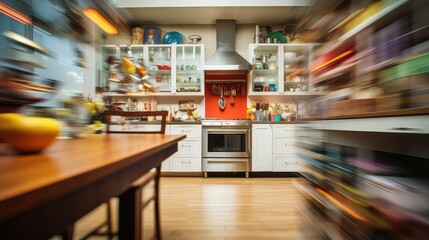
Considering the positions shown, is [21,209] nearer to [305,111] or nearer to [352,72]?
[352,72]

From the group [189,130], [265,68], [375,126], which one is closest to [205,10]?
[265,68]

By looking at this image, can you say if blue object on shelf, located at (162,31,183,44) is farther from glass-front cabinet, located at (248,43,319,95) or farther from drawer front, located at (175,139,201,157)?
drawer front, located at (175,139,201,157)

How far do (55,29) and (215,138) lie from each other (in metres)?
2.86

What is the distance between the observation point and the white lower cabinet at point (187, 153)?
381 centimetres

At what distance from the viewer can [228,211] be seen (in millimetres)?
2180

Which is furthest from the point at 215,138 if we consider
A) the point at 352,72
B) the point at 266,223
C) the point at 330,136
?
the point at 352,72

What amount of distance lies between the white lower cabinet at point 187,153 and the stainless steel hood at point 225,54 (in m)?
1.07

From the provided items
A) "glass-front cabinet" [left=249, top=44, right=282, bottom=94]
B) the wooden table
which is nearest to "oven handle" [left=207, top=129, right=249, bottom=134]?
"glass-front cabinet" [left=249, top=44, right=282, bottom=94]

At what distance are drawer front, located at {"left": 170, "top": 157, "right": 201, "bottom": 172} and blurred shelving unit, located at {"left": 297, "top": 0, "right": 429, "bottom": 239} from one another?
2.68 m

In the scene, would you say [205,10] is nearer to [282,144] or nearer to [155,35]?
[155,35]

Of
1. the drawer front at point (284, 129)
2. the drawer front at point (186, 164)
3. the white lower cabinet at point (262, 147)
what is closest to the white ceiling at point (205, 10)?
the drawer front at point (284, 129)

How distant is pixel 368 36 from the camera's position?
2.85 ft

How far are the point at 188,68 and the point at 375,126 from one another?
148 inches

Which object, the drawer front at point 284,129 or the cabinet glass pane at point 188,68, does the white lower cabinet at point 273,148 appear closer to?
the drawer front at point 284,129
